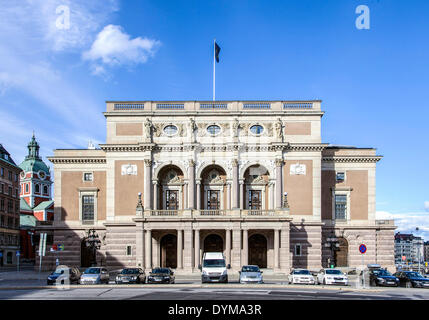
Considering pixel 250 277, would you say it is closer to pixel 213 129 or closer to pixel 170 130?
pixel 213 129

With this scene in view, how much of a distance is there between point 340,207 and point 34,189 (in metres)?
94.3

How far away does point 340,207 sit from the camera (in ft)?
204

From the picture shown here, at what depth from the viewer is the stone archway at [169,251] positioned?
59.2 meters

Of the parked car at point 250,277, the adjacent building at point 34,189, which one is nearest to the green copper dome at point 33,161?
the adjacent building at point 34,189

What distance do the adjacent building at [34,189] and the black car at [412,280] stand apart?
9504cm

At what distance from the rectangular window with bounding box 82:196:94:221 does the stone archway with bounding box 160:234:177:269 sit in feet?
33.3

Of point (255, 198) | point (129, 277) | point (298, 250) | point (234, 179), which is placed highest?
point (234, 179)

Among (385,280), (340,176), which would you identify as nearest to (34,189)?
(340,176)

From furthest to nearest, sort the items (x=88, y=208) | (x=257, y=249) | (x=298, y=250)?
(x=88, y=208) → (x=257, y=249) → (x=298, y=250)

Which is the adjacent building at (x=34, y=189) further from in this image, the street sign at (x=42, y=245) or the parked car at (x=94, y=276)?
the parked car at (x=94, y=276)

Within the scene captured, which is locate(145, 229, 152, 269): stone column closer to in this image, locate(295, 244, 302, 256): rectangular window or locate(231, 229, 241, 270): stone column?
locate(231, 229, 241, 270): stone column

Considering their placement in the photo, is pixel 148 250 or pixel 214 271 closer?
pixel 214 271

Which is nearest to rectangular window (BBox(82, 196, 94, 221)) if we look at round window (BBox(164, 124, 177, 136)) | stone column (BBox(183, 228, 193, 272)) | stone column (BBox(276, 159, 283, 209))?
round window (BBox(164, 124, 177, 136))
